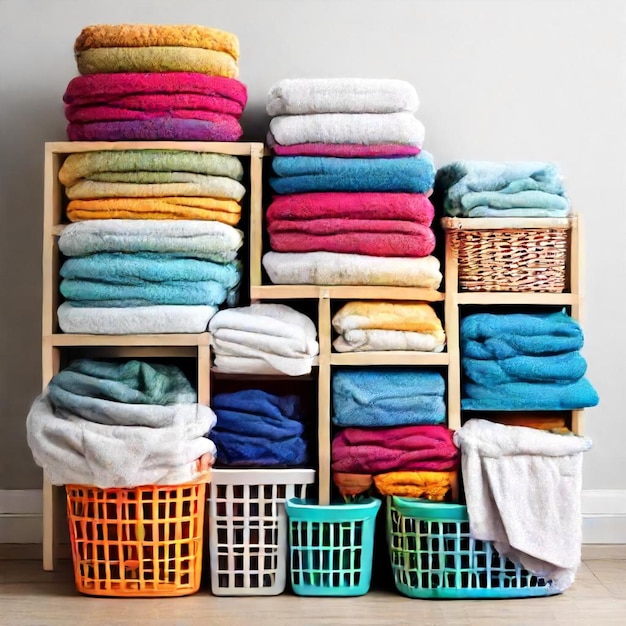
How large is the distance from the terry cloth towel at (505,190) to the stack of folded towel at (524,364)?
0.27m

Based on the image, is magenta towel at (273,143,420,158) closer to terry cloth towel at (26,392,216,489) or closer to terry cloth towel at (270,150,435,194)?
terry cloth towel at (270,150,435,194)

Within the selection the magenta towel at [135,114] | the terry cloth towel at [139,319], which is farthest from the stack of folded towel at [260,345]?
the magenta towel at [135,114]

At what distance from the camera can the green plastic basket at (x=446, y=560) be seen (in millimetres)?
2102

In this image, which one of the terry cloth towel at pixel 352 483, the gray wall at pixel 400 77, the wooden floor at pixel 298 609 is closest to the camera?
the wooden floor at pixel 298 609

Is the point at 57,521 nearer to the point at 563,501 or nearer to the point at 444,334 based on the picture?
the point at 444,334

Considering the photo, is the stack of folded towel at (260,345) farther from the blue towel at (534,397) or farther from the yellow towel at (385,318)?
the blue towel at (534,397)

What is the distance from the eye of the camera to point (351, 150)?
2.20 m

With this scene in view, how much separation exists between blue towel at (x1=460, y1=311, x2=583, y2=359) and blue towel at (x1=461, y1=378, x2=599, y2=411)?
0.27 ft

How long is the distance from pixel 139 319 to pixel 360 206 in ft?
2.03

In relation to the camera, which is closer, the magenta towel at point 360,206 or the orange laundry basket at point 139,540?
the orange laundry basket at point 139,540

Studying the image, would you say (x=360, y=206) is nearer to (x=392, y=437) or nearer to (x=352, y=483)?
(x=392, y=437)

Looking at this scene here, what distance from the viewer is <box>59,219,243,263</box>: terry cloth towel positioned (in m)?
2.16

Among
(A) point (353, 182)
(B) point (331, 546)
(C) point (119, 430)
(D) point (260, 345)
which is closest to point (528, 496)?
(B) point (331, 546)

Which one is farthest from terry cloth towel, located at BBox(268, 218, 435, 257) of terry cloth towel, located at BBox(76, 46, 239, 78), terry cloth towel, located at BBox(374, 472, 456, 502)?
terry cloth towel, located at BBox(374, 472, 456, 502)
